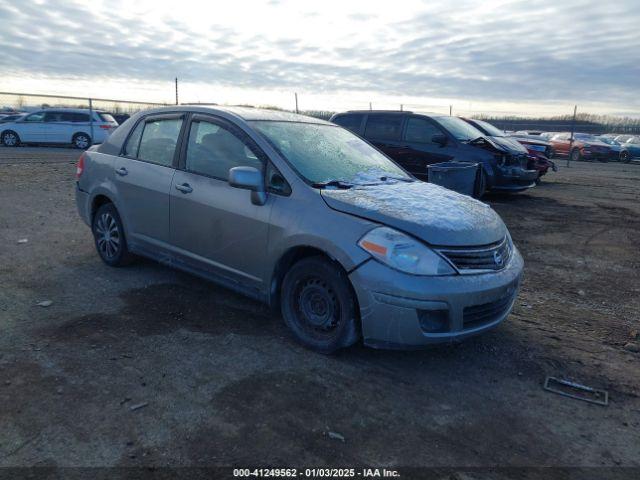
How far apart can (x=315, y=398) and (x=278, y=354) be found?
66 centimetres

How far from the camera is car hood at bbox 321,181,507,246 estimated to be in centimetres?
353

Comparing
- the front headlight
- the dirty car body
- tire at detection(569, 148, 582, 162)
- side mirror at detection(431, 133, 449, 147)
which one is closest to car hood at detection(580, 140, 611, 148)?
tire at detection(569, 148, 582, 162)

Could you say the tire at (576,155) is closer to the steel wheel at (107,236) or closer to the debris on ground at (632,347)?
the debris on ground at (632,347)

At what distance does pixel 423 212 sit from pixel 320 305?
0.99 m

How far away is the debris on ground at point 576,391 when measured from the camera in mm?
3400

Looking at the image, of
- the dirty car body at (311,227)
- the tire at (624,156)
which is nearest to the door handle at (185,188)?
the dirty car body at (311,227)

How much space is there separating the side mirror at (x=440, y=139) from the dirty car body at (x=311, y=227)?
557 centimetres

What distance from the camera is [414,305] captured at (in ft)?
11.0

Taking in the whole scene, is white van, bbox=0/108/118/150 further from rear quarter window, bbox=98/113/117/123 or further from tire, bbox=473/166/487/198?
tire, bbox=473/166/487/198

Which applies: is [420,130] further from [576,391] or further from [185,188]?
A: [576,391]

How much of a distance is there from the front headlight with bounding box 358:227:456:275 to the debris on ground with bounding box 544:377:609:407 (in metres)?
1.05

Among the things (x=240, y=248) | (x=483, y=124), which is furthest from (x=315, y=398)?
(x=483, y=124)

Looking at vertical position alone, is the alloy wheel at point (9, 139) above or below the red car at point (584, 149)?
below

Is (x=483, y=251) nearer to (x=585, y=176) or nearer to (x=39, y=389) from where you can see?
(x=39, y=389)
